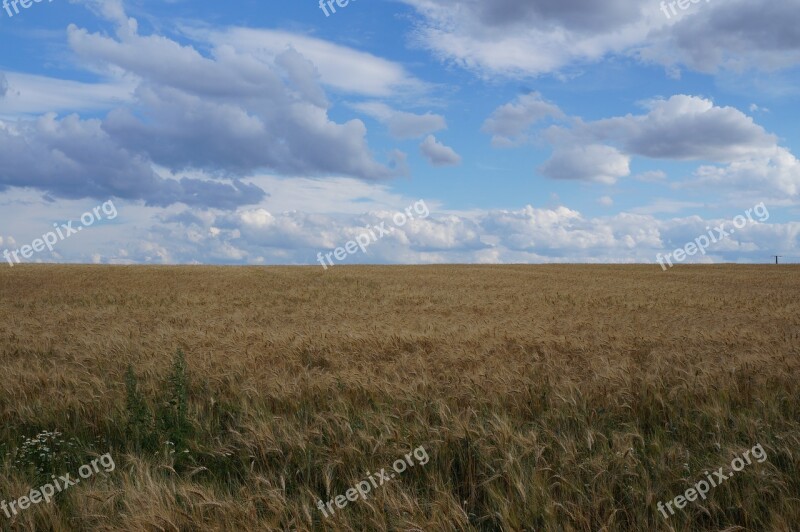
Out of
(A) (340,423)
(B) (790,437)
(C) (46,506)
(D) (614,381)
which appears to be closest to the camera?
(C) (46,506)

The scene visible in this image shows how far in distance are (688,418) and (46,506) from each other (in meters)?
5.47

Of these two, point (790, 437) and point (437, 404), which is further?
point (437, 404)

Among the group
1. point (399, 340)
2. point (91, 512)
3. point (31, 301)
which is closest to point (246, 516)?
point (91, 512)

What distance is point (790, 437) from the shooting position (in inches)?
181

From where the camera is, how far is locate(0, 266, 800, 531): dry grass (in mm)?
3637

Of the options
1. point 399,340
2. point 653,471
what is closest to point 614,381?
point 653,471

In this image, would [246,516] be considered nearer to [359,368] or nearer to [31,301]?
[359,368]

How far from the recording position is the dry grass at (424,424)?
Result: 364 cm

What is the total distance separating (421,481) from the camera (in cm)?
429

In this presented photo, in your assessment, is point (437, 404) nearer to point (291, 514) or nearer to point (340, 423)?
point (340, 423)

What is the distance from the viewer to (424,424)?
16.2 ft

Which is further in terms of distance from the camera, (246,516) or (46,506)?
(46,506)

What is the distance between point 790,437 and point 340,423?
3.77 metres

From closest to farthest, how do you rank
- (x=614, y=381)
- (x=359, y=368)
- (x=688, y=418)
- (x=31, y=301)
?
(x=688, y=418)
(x=614, y=381)
(x=359, y=368)
(x=31, y=301)
